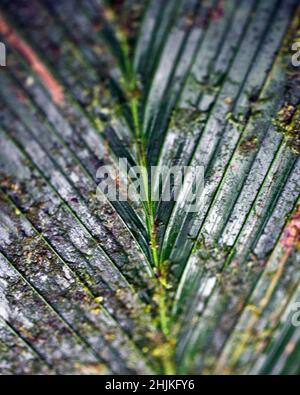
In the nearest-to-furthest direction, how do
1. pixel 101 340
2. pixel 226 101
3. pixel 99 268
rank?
pixel 226 101 < pixel 99 268 < pixel 101 340

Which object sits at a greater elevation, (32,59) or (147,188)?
(32,59)

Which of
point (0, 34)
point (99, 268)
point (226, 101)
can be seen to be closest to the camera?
point (0, 34)

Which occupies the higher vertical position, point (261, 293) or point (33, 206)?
point (33, 206)

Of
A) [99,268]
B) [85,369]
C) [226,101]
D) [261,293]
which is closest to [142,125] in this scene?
[226,101]

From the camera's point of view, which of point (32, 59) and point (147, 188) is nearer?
point (32, 59)

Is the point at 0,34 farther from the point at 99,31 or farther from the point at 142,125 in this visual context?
the point at 142,125
